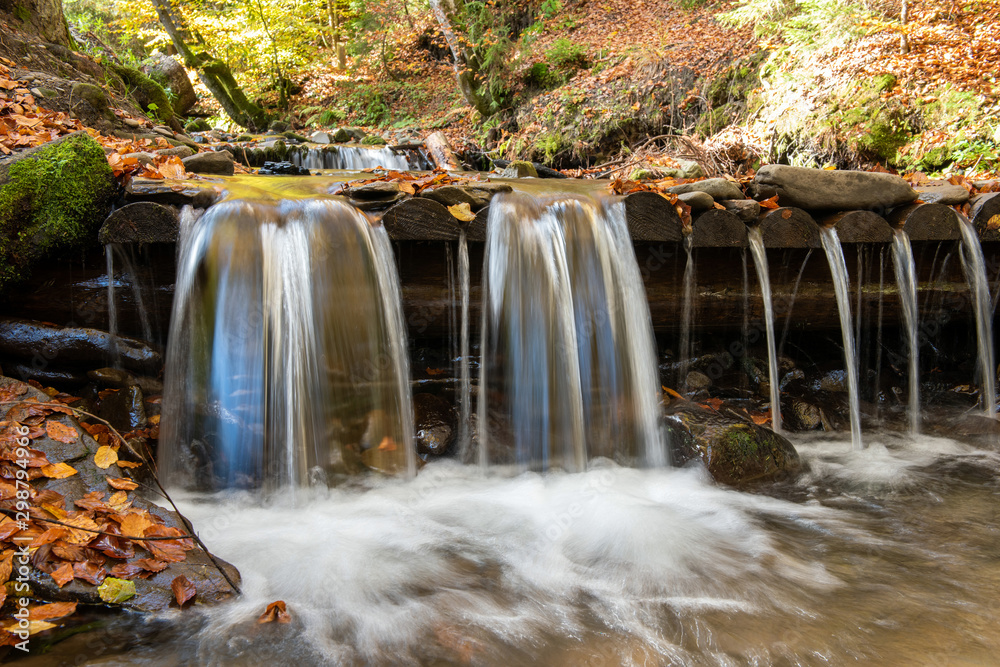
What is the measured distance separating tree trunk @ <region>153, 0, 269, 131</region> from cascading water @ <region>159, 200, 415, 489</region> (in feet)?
44.8

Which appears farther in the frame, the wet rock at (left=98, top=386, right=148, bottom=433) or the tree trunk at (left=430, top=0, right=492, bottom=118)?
the tree trunk at (left=430, top=0, right=492, bottom=118)

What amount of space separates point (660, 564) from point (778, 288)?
2916 millimetres

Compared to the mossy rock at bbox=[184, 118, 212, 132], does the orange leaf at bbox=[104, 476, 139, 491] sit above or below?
below

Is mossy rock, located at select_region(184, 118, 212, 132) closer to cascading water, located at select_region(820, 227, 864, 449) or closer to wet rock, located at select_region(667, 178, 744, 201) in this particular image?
wet rock, located at select_region(667, 178, 744, 201)

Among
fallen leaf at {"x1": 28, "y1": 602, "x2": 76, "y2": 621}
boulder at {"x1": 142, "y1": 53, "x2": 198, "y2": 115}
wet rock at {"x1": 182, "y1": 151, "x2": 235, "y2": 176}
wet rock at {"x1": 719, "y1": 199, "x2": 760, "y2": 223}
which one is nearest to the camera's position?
fallen leaf at {"x1": 28, "y1": 602, "x2": 76, "y2": 621}

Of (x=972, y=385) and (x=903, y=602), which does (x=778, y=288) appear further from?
(x=903, y=602)

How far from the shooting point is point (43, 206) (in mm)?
3676

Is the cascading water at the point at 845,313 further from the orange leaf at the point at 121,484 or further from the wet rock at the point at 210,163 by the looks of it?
the wet rock at the point at 210,163

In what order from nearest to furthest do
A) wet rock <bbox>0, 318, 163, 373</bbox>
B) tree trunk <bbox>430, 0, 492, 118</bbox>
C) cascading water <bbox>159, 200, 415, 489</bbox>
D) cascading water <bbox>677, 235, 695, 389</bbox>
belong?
cascading water <bbox>159, 200, 415, 489</bbox> → wet rock <bbox>0, 318, 163, 373</bbox> → cascading water <bbox>677, 235, 695, 389</bbox> → tree trunk <bbox>430, 0, 492, 118</bbox>

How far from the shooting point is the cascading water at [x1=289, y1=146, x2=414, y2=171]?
9523 millimetres

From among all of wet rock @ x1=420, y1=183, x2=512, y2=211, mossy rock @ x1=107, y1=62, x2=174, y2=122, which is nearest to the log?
mossy rock @ x1=107, y1=62, x2=174, y2=122

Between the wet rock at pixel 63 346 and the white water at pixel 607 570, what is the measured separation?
120cm

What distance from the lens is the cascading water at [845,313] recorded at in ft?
15.2

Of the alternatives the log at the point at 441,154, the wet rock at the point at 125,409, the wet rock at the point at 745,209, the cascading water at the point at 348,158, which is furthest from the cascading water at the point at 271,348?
the log at the point at 441,154
